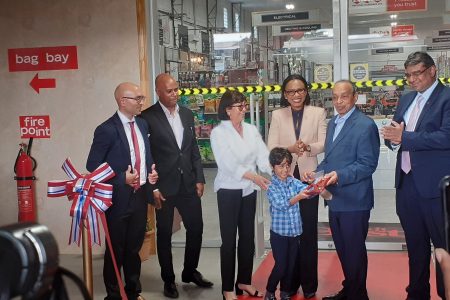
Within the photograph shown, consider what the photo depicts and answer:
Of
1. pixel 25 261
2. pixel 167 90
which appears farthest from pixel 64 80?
pixel 25 261

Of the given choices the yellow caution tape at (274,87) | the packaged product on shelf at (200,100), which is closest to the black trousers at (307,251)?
the yellow caution tape at (274,87)

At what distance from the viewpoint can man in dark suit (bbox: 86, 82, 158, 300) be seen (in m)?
4.01

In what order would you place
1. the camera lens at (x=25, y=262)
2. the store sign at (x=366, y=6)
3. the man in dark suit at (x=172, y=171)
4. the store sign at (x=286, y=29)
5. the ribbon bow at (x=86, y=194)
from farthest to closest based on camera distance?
the store sign at (x=286, y=29) → the store sign at (x=366, y=6) → the man in dark suit at (x=172, y=171) → the ribbon bow at (x=86, y=194) → the camera lens at (x=25, y=262)

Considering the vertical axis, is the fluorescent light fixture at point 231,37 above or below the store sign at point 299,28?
below

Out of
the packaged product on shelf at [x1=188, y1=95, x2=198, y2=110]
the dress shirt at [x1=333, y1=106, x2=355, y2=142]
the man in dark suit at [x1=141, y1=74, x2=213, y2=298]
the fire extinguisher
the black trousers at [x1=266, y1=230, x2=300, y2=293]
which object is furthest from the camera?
the packaged product on shelf at [x1=188, y1=95, x2=198, y2=110]

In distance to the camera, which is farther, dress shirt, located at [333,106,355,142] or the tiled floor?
the tiled floor

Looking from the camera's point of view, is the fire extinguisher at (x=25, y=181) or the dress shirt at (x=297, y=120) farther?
the fire extinguisher at (x=25, y=181)

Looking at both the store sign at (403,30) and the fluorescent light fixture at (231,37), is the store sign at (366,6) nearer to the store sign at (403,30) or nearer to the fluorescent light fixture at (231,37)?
the store sign at (403,30)

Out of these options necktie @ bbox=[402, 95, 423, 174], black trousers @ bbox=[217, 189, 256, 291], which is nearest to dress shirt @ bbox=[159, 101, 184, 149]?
black trousers @ bbox=[217, 189, 256, 291]

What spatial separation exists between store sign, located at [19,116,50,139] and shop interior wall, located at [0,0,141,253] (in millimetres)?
49

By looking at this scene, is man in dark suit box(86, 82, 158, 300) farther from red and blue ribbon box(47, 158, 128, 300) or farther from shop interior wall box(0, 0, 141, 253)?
shop interior wall box(0, 0, 141, 253)

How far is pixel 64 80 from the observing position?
5605mm

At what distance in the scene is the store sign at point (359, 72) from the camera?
554cm

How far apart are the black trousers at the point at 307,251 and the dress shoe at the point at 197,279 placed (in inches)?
28.7
